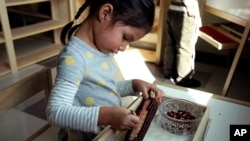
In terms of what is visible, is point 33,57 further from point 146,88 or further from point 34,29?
point 146,88

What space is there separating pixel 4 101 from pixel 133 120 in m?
0.36

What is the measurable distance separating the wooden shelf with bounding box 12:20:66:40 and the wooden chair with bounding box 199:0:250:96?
1226 mm

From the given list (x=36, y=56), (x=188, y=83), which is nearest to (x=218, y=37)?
(x=188, y=83)

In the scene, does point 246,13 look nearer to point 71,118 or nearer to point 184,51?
point 184,51

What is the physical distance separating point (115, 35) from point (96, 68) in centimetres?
10

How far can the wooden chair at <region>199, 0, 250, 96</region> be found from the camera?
4.50ft

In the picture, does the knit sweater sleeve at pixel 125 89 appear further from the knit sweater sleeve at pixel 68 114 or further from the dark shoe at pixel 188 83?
the dark shoe at pixel 188 83

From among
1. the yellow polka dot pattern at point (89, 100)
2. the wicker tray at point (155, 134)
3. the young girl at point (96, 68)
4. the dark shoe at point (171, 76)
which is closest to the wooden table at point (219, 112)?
the wicker tray at point (155, 134)

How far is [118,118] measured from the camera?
45 centimetres

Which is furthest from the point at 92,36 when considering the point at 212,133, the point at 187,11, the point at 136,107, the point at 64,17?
the point at 64,17

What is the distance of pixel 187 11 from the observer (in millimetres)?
1506

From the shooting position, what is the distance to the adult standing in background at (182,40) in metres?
1.52

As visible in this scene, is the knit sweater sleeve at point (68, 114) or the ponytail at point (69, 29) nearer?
the knit sweater sleeve at point (68, 114)

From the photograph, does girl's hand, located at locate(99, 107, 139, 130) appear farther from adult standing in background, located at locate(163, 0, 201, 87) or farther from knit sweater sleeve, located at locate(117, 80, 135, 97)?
adult standing in background, located at locate(163, 0, 201, 87)
